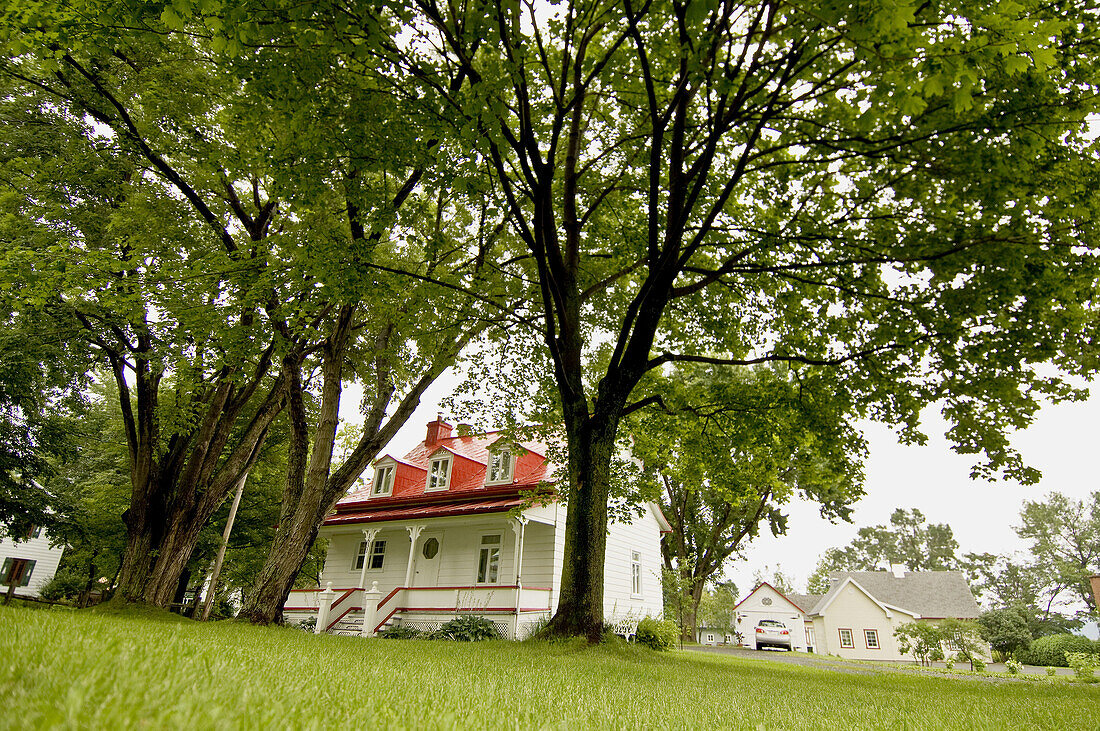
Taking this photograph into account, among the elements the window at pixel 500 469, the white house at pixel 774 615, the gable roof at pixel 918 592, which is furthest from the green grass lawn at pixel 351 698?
the white house at pixel 774 615

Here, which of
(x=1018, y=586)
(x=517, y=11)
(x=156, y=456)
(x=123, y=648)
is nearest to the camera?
(x=123, y=648)

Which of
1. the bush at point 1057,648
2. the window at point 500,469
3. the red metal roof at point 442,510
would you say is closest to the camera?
the red metal roof at point 442,510

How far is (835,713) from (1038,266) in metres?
7.72

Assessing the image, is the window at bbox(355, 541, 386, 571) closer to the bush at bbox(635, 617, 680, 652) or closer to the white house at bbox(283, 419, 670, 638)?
the white house at bbox(283, 419, 670, 638)

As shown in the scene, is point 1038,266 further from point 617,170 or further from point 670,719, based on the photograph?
point 670,719

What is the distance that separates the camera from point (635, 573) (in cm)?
2466

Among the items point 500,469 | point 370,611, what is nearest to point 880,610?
point 500,469

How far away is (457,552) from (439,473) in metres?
3.71

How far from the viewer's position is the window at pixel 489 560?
67.2 feet

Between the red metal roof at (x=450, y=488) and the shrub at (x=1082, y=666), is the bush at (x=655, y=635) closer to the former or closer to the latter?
the red metal roof at (x=450, y=488)

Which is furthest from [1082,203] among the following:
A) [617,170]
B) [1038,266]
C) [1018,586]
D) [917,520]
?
[917,520]

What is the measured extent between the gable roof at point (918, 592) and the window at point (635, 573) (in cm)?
3080

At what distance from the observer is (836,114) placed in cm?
840

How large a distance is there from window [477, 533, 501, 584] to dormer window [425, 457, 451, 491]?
3.36 metres
